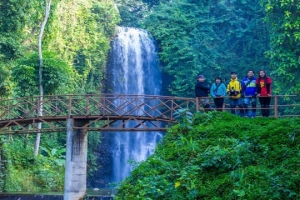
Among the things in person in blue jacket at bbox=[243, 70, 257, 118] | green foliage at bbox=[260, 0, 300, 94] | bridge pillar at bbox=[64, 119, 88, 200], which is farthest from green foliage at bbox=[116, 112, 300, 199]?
green foliage at bbox=[260, 0, 300, 94]

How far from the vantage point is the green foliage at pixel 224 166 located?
247 inches

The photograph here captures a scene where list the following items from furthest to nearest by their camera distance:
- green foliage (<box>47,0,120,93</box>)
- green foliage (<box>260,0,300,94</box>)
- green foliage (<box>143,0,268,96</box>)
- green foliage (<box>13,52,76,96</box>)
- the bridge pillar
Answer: green foliage (<box>143,0,268,96</box>) < green foliage (<box>47,0,120,93</box>) < green foliage (<box>260,0,300,94</box>) < green foliage (<box>13,52,76,96</box>) < the bridge pillar

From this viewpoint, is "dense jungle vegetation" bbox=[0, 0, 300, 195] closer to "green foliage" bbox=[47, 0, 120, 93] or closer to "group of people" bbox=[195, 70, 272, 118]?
"green foliage" bbox=[47, 0, 120, 93]

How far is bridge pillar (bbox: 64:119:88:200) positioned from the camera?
59.1ft

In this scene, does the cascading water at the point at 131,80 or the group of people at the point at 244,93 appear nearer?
the group of people at the point at 244,93

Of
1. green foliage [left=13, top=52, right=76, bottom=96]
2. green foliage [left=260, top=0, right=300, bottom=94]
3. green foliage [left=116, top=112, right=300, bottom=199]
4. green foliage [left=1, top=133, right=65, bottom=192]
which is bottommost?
green foliage [left=1, top=133, right=65, bottom=192]

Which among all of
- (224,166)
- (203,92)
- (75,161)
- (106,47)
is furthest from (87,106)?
(106,47)

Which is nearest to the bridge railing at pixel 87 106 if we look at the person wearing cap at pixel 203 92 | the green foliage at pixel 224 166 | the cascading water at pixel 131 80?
the person wearing cap at pixel 203 92

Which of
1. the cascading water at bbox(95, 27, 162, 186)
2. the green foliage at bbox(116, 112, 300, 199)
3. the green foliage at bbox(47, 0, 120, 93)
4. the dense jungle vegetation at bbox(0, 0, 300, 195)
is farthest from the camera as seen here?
the green foliage at bbox(47, 0, 120, 93)

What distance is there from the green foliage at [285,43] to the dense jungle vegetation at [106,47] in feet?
0.14

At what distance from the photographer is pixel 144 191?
6.44 meters

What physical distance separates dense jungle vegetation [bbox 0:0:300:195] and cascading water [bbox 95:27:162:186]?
59 centimetres

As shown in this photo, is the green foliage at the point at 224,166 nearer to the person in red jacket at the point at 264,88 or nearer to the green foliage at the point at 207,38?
the person in red jacket at the point at 264,88

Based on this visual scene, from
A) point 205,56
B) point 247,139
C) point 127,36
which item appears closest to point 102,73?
point 127,36
